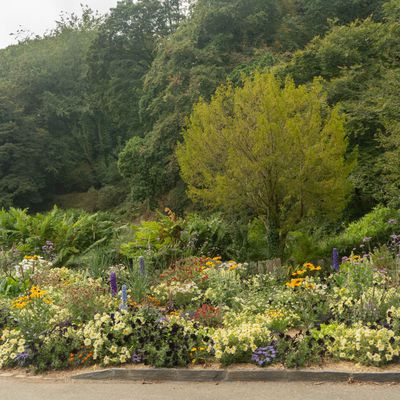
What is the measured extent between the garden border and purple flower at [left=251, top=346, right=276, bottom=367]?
0.45 ft

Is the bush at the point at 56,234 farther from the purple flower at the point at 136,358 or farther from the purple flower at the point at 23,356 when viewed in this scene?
the purple flower at the point at 136,358

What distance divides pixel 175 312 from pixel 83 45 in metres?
35.6

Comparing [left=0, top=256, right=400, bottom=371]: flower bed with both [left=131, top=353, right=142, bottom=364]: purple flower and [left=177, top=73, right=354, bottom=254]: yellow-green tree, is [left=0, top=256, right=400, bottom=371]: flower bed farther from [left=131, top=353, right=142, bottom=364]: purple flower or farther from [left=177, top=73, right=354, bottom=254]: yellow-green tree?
[left=177, top=73, right=354, bottom=254]: yellow-green tree

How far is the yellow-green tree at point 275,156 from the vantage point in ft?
39.2

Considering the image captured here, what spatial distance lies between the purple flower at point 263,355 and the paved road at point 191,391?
0.92 ft

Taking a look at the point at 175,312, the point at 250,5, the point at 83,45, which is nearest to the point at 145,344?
the point at 175,312

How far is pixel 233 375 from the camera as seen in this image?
516 cm

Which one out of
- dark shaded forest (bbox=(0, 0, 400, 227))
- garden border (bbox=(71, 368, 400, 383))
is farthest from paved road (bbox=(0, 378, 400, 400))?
dark shaded forest (bbox=(0, 0, 400, 227))

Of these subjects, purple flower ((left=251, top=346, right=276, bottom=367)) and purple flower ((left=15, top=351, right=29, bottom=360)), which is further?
purple flower ((left=15, top=351, right=29, bottom=360))

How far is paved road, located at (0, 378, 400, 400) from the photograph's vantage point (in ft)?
15.1

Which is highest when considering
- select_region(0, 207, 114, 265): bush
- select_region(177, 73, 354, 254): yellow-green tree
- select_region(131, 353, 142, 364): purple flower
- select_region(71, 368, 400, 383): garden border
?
select_region(177, 73, 354, 254): yellow-green tree

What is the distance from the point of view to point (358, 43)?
17734 mm

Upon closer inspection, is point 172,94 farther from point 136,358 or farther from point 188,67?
point 136,358

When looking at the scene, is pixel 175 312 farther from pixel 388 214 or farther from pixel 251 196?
pixel 388 214
